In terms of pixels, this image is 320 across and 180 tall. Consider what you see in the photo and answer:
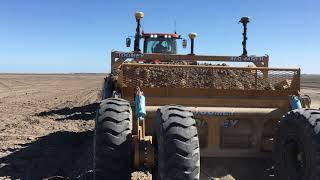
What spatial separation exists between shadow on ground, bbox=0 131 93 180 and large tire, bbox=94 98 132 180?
182 cm

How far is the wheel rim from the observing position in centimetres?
551

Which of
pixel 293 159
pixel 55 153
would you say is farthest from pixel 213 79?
pixel 55 153

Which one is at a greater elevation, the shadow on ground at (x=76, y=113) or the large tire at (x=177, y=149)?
the large tire at (x=177, y=149)

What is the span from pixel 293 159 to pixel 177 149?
4.96 feet

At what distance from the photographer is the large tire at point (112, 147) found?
529 centimetres

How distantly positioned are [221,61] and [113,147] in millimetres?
4920

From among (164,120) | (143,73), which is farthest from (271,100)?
(164,120)

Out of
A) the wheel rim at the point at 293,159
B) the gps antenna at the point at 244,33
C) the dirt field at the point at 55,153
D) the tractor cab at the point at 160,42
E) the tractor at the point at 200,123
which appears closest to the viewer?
the tractor at the point at 200,123

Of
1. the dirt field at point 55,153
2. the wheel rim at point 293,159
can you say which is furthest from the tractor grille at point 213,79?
the wheel rim at point 293,159

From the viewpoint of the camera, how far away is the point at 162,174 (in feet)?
16.4

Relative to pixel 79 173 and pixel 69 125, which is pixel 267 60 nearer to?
pixel 79 173

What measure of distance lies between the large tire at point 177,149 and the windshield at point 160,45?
373 inches

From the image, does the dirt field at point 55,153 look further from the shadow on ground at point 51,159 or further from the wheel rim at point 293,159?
the wheel rim at point 293,159

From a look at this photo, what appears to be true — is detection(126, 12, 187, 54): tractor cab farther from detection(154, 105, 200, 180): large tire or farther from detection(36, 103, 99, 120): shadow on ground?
detection(154, 105, 200, 180): large tire
